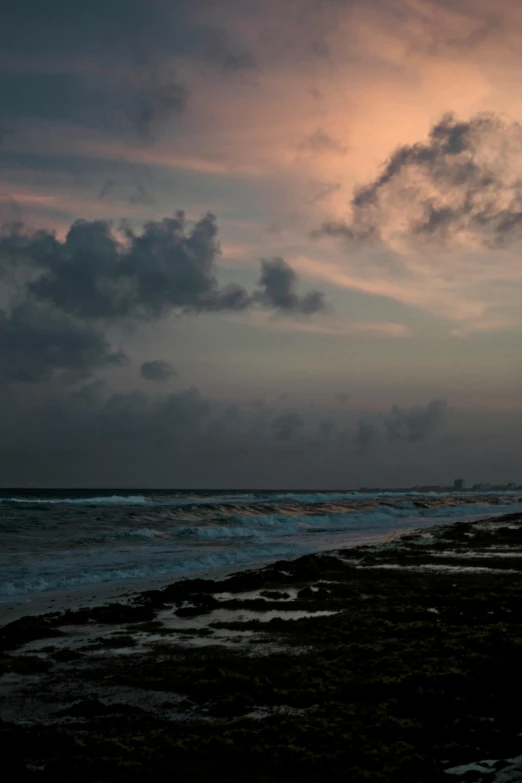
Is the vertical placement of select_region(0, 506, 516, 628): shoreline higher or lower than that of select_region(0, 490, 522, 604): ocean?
higher

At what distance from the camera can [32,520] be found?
1772 inches

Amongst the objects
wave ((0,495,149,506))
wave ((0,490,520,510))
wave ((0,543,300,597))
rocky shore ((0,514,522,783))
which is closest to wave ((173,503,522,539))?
wave ((0,490,520,510))

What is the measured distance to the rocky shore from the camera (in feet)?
22.9

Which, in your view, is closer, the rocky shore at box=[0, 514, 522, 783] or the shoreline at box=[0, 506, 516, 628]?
the rocky shore at box=[0, 514, 522, 783]

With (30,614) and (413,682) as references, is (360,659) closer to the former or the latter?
(413,682)

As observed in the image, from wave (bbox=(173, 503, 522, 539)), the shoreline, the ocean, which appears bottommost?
wave (bbox=(173, 503, 522, 539))

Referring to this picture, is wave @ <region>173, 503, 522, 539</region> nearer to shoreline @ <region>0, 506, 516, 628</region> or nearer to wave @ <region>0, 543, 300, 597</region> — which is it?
wave @ <region>0, 543, 300, 597</region>

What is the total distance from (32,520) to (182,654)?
119 ft

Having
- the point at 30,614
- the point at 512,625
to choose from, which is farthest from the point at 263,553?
the point at 512,625

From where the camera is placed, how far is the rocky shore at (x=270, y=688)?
22.9 ft

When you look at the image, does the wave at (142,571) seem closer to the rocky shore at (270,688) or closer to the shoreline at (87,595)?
the shoreline at (87,595)

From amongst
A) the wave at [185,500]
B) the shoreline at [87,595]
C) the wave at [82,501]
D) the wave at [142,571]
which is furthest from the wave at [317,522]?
the wave at [82,501]

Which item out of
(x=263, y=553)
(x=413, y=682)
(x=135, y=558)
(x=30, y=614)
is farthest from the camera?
(x=263, y=553)

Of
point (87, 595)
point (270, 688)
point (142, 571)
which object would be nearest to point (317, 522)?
point (142, 571)
